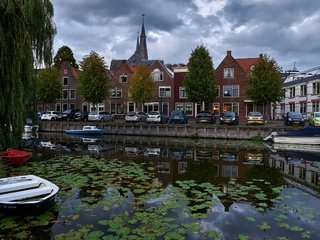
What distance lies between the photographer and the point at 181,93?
59719 millimetres

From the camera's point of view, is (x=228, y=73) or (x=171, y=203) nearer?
(x=171, y=203)

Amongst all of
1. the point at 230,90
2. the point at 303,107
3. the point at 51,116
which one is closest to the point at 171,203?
the point at 51,116

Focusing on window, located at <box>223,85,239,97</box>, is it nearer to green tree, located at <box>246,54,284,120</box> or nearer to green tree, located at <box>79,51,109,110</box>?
green tree, located at <box>246,54,284,120</box>

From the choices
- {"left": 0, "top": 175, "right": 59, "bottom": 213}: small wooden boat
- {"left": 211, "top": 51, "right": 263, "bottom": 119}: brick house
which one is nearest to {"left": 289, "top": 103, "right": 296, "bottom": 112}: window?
{"left": 211, "top": 51, "right": 263, "bottom": 119}: brick house

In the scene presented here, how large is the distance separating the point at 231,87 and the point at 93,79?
24.0 metres

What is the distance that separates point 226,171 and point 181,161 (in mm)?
4100

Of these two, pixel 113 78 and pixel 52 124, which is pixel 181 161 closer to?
pixel 52 124

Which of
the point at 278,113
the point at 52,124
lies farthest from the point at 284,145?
the point at 278,113

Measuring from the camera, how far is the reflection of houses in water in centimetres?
1469

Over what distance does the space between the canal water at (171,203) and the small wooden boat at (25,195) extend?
0.31 meters

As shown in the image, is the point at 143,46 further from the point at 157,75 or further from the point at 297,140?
the point at 297,140

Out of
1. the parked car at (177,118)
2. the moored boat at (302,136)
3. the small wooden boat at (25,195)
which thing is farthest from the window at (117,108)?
the small wooden boat at (25,195)

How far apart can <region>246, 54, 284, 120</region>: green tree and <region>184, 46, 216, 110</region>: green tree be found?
685 cm

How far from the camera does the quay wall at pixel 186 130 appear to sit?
3584 cm
